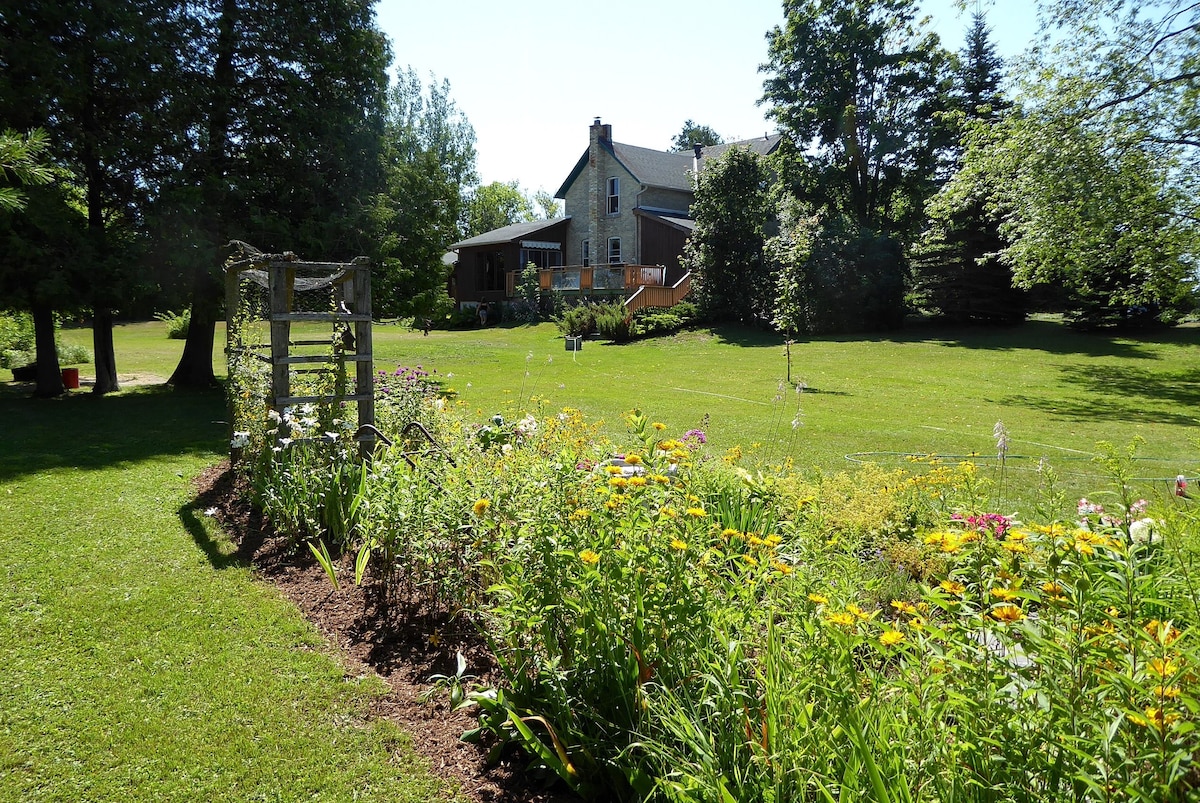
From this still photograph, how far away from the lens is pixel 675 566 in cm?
265

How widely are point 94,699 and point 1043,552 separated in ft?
13.8

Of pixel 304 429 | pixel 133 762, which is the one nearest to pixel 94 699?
pixel 133 762

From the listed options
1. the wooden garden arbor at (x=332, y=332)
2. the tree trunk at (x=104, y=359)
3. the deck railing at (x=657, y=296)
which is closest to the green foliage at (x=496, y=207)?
the deck railing at (x=657, y=296)

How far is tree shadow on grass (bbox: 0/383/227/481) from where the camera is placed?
8.45 metres

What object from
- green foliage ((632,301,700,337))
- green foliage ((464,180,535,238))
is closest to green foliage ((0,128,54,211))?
green foliage ((632,301,700,337))

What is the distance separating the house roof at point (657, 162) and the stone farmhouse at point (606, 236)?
0.06 meters

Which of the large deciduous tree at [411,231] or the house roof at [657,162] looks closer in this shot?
the large deciduous tree at [411,231]

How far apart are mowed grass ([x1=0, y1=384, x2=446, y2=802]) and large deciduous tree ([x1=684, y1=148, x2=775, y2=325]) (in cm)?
2135

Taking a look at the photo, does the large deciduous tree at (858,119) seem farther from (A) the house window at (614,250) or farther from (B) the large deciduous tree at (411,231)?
(B) the large deciduous tree at (411,231)

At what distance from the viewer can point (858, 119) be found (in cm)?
2691

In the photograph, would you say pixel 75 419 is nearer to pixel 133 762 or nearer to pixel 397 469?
pixel 397 469

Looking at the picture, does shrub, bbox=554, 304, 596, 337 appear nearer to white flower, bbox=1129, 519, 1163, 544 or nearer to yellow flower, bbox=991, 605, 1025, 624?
white flower, bbox=1129, 519, 1163, 544

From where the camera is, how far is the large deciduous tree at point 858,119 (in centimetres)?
2566

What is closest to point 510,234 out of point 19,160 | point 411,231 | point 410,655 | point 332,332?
point 411,231
